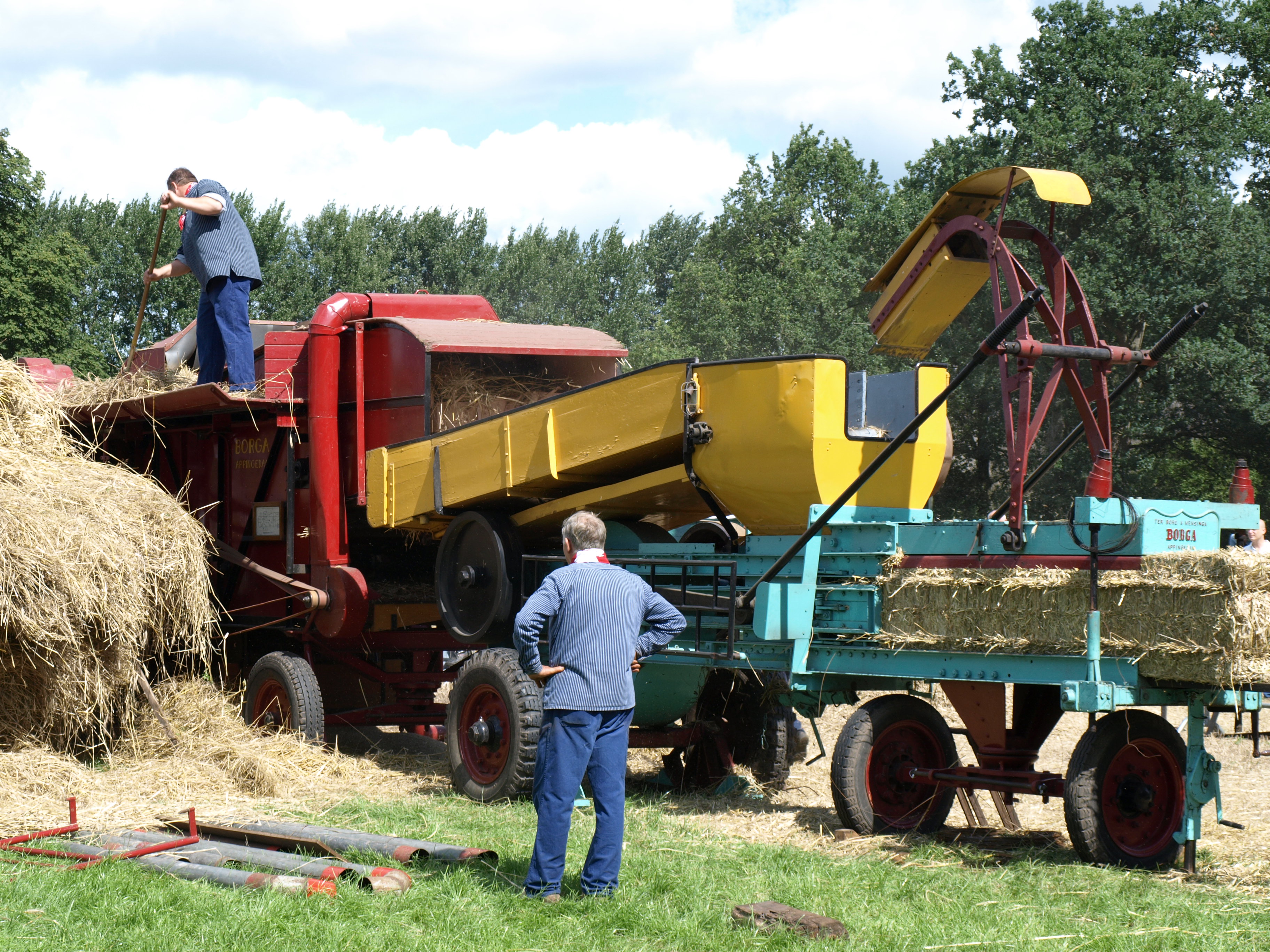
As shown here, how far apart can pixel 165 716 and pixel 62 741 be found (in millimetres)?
892

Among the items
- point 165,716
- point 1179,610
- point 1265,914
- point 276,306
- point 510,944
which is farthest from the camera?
point 276,306

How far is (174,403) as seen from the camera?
1084 cm

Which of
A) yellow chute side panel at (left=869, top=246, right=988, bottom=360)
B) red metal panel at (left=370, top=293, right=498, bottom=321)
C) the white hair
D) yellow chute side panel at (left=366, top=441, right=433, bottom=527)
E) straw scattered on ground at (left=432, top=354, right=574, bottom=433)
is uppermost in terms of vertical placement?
red metal panel at (left=370, top=293, right=498, bottom=321)

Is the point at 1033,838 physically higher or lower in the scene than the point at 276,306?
lower

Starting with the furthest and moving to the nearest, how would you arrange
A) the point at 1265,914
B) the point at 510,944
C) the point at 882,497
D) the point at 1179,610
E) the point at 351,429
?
1. the point at 351,429
2. the point at 882,497
3. the point at 1179,610
4. the point at 1265,914
5. the point at 510,944

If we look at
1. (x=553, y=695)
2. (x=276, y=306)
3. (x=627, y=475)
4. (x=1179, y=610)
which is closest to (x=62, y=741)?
(x=627, y=475)

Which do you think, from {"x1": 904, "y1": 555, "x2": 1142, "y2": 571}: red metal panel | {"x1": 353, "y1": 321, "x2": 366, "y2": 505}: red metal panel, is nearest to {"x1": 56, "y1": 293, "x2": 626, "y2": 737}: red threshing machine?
{"x1": 353, "y1": 321, "x2": 366, "y2": 505}: red metal panel

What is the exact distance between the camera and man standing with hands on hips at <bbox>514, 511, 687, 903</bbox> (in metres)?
5.45

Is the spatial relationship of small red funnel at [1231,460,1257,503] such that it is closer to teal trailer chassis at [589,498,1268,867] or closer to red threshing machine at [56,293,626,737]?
teal trailer chassis at [589,498,1268,867]

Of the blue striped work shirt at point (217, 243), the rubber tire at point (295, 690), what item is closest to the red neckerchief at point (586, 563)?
the rubber tire at point (295, 690)

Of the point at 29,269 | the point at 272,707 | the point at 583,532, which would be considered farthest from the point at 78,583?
the point at 29,269

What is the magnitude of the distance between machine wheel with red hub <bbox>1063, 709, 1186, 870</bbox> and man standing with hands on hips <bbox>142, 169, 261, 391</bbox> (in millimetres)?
7118

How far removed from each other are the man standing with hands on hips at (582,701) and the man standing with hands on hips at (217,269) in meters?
5.89

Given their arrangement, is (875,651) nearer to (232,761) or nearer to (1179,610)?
(1179,610)
